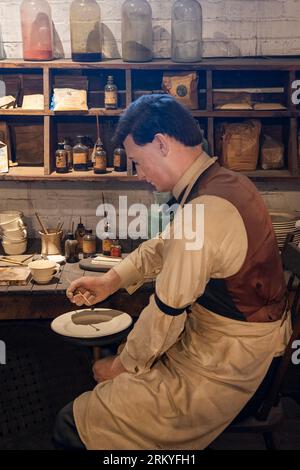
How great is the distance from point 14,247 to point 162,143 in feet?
5.99

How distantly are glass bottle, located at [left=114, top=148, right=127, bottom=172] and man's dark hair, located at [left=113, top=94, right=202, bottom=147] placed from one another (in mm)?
1548

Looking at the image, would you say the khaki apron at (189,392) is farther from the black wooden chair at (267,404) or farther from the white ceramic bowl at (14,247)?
the white ceramic bowl at (14,247)

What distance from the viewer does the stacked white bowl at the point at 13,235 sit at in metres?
3.63

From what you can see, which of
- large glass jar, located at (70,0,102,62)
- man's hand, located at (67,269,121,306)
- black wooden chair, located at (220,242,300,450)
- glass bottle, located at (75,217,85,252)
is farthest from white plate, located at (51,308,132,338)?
large glass jar, located at (70,0,102,62)

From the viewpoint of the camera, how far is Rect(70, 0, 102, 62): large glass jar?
3.49 m

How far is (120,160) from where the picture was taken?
3.66 m

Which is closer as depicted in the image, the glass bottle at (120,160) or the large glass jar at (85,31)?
the large glass jar at (85,31)

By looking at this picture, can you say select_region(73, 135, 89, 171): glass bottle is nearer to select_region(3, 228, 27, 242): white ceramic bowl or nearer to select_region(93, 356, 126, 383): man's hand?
select_region(3, 228, 27, 242): white ceramic bowl

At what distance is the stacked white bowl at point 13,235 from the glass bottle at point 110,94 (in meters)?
0.88

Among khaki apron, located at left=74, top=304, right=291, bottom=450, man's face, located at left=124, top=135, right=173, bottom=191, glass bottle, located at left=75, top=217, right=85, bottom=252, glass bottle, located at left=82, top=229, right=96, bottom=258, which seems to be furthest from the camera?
glass bottle, located at left=75, top=217, right=85, bottom=252

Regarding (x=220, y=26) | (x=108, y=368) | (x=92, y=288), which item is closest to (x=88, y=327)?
(x=92, y=288)

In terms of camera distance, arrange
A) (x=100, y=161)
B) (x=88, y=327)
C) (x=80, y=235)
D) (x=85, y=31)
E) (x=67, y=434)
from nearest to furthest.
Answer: (x=67, y=434) → (x=88, y=327) → (x=85, y=31) → (x=100, y=161) → (x=80, y=235)

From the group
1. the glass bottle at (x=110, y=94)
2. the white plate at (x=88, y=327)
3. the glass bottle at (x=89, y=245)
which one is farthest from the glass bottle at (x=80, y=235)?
the white plate at (x=88, y=327)

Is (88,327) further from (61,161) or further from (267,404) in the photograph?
(61,161)
